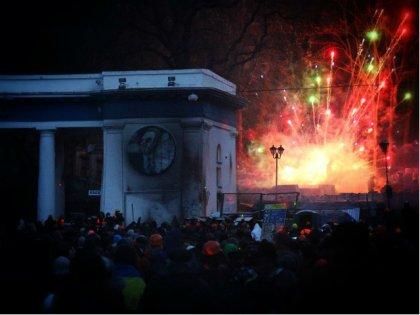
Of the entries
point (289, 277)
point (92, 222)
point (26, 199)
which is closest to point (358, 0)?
point (26, 199)

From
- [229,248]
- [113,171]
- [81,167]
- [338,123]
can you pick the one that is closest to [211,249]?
[229,248]

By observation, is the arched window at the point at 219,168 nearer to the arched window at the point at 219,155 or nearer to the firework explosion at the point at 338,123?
the arched window at the point at 219,155

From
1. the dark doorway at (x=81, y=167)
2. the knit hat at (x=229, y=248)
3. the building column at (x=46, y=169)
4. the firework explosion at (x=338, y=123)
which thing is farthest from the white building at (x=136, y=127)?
the knit hat at (x=229, y=248)

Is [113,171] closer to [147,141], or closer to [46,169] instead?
[147,141]

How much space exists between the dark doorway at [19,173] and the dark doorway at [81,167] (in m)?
1.54

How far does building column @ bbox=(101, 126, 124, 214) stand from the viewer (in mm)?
35344

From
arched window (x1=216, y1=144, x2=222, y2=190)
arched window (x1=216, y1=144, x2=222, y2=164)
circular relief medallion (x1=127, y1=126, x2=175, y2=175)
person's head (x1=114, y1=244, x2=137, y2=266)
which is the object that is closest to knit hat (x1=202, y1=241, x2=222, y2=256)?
person's head (x1=114, y1=244, x2=137, y2=266)

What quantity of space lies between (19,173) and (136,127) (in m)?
7.59

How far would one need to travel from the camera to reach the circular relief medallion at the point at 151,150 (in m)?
35.0

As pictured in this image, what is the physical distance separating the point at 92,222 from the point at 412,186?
976 inches

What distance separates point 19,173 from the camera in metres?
39.1

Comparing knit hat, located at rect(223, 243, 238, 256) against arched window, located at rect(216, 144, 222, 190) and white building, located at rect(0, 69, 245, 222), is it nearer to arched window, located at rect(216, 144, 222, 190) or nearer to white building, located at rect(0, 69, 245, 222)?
white building, located at rect(0, 69, 245, 222)

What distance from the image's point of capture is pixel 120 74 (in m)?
35.8

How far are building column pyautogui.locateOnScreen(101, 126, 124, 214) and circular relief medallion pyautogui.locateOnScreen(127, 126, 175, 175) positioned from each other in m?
0.58
